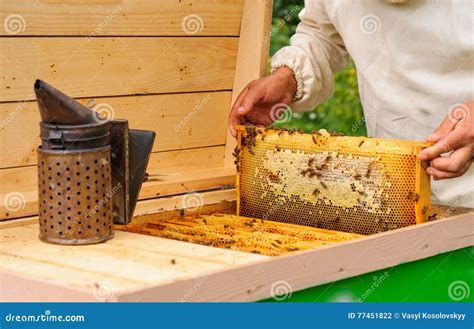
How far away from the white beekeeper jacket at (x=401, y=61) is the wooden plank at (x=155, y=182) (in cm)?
45

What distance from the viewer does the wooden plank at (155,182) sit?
2553 millimetres

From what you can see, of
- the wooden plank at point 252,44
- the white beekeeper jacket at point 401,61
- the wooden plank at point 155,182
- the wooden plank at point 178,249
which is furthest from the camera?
the wooden plank at point 252,44

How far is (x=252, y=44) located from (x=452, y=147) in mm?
986

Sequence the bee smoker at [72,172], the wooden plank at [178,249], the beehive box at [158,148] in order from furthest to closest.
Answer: the bee smoker at [72,172] → the wooden plank at [178,249] → the beehive box at [158,148]

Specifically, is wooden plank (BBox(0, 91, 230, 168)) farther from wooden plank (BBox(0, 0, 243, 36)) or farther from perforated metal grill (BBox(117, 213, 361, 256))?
perforated metal grill (BBox(117, 213, 361, 256))

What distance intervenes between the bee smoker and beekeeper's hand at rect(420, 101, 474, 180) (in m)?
0.93

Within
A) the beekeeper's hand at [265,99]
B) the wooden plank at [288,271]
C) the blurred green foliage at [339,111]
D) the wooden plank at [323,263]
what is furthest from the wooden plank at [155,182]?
the blurred green foliage at [339,111]

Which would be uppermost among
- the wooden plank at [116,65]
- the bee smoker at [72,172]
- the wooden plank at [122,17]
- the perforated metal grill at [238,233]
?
the wooden plank at [122,17]

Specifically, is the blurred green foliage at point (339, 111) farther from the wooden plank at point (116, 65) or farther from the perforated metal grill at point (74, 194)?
the perforated metal grill at point (74, 194)

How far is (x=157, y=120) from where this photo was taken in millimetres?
3123

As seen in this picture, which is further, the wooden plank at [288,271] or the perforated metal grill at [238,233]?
the perforated metal grill at [238,233]

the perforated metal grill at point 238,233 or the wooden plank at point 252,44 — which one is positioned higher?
the wooden plank at point 252,44

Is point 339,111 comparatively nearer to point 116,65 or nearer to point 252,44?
point 252,44

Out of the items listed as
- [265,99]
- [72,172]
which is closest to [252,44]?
[265,99]
